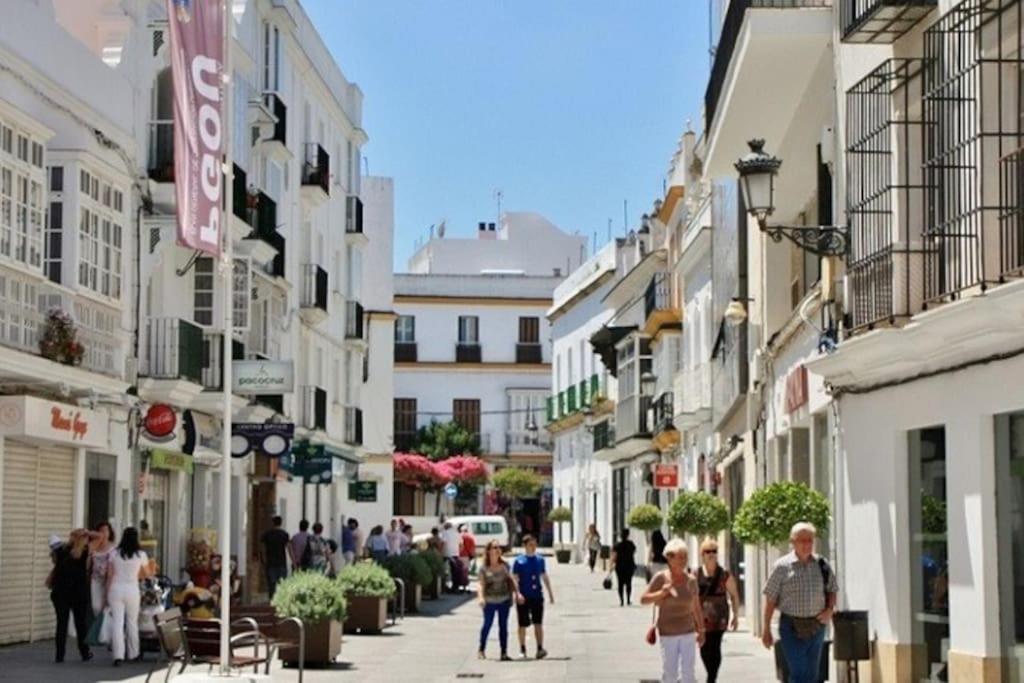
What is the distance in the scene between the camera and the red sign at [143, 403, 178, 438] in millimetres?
29656

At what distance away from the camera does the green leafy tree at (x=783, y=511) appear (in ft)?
68.0

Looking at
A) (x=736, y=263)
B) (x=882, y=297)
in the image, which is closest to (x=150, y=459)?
(x=736, y=263)

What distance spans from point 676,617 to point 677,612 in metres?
0.05

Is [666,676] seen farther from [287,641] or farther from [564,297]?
[564,297]

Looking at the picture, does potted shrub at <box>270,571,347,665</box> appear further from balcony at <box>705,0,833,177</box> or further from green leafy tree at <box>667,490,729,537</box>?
green leafy tree at <box>667,490,729,537</box>

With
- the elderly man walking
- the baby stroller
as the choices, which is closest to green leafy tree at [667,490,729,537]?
the baby stroller

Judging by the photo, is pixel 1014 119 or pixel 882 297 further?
pixel 882 297

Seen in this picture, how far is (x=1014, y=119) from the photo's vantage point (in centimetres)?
1438

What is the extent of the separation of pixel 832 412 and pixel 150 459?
13960 millimetres

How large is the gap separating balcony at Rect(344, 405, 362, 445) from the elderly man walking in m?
36.7

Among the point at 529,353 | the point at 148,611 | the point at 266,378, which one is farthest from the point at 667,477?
the point at 529,353

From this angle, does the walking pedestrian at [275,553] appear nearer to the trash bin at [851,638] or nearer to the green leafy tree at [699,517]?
the green leafy tree at [699,517]

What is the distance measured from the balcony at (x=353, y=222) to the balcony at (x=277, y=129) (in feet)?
33.4

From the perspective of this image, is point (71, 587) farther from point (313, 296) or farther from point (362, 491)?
point (362, 491)
